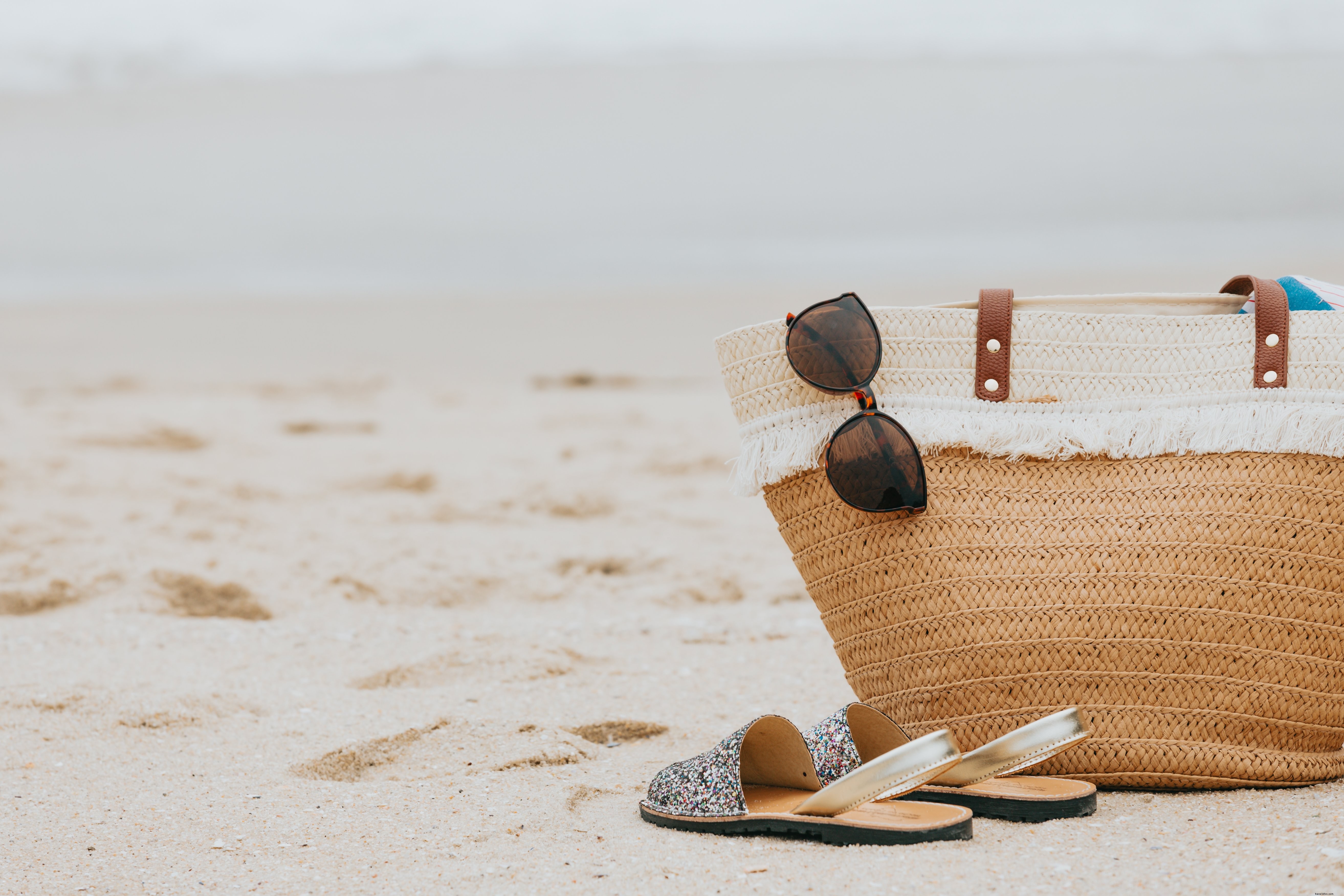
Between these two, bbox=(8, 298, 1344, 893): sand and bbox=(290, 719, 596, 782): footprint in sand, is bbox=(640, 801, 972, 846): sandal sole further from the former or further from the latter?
bbox=(290, 719, 596, 782): footprint in sand

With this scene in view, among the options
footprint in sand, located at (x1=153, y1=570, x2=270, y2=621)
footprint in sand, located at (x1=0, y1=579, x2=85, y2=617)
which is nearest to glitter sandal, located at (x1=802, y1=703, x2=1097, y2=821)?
footprint in sand, located at (x1=153, y1=570, x2=270, y2=621)

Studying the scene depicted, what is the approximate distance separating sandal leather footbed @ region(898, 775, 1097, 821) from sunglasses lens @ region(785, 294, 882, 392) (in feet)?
1.94

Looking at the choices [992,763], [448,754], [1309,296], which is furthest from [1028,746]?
[448,754]

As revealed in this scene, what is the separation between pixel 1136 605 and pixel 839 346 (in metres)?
0.56

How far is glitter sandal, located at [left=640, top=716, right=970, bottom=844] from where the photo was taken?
1.47m

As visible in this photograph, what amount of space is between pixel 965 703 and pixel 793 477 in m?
0.42

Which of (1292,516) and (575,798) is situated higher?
(1292,516)

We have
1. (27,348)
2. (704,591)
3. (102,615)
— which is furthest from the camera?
(27,348)

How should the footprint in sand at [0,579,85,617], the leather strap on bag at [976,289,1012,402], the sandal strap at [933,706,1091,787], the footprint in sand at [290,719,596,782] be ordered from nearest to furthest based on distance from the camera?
the sandal strap at [933,706,1091,787] < the leather strap on bag at [976,289,1012,402] < the footprint in sand at [290,719,596,782] < the footprint in sand at [0,579,85,617]

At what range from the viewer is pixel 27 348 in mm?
9766

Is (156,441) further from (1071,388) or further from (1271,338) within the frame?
(1271,338)

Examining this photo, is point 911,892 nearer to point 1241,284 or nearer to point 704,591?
point 1241,284

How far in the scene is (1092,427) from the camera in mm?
1675

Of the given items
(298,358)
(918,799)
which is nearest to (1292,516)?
(918,799)
